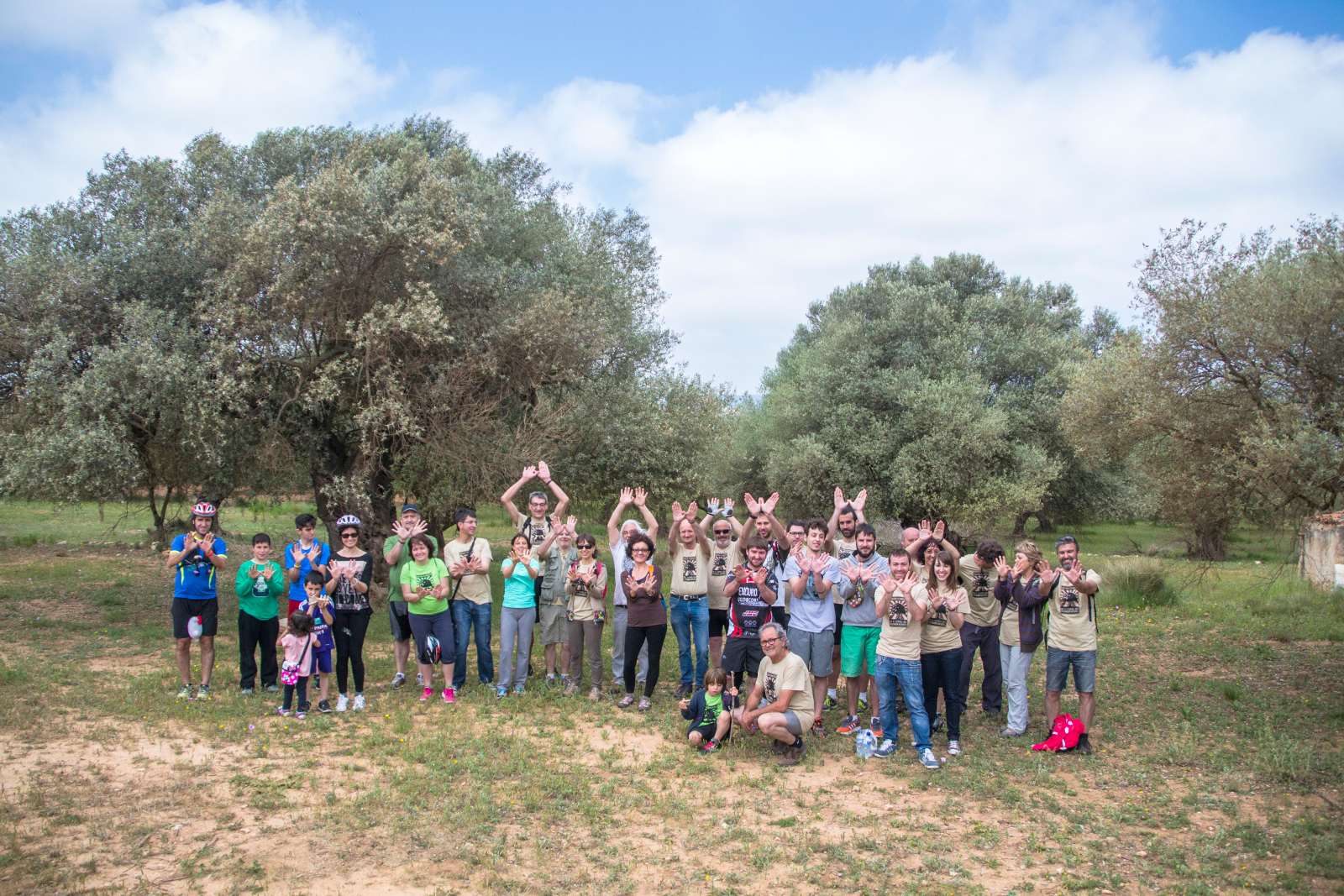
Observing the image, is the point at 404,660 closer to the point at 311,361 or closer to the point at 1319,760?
the point at 311,361

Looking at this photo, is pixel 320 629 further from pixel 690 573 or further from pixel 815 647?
pixel 815 647

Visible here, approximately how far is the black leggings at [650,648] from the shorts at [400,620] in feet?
7.07

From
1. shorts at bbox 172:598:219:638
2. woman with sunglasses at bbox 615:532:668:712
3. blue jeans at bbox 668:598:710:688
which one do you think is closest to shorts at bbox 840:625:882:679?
blue jeans at bbox 668:598:710:688

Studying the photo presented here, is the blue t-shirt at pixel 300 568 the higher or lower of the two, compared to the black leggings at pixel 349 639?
higher

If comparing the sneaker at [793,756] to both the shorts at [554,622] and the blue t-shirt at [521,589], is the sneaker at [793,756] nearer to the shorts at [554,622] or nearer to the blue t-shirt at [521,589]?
the shorts at [554,622]

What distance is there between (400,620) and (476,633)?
766mm

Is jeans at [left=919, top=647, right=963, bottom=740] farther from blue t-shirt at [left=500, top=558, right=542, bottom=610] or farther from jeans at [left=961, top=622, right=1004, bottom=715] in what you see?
blue t-shirt at [left=500, top=558, right=542, bottom=610]

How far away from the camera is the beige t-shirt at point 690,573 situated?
809cm

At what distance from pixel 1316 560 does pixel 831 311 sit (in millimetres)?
15018

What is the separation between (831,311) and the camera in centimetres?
2694

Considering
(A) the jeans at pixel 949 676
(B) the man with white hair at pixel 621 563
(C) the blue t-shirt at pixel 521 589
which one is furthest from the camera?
(B) the man with white hair at pixel 621 563

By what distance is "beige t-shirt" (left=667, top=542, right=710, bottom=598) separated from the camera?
809 centimetres

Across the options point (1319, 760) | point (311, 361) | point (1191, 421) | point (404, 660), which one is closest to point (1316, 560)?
point (1191, 421)

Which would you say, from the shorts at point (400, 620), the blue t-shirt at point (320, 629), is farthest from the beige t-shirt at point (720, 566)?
the blue t-shirt at point (320, 629)
